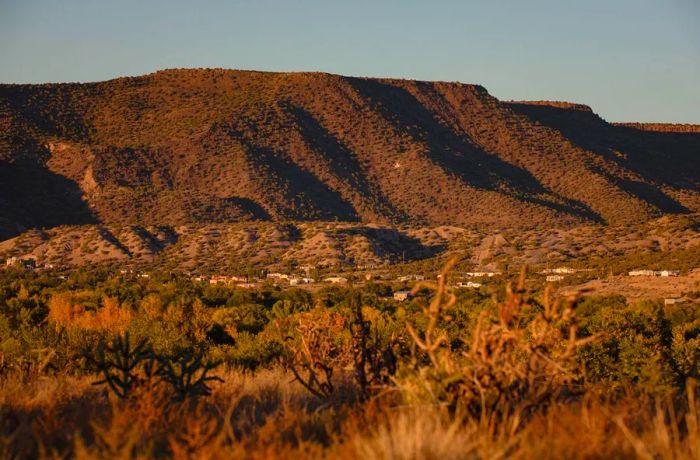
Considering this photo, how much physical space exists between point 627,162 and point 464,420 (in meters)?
122

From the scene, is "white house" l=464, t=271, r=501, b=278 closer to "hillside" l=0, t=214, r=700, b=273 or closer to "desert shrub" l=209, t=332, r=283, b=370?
"hillside" l=0, t=214, r=700, b=273

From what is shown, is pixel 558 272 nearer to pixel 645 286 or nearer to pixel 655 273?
pixel 655 273

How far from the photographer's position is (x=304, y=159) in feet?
359

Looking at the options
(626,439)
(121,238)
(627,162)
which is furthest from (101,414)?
(627,162)

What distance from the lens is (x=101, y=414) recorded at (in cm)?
877

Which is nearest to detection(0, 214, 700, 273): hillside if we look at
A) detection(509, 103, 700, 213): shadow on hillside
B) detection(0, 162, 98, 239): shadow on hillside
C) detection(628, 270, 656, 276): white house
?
detection(628, 270, 656, 276): white house

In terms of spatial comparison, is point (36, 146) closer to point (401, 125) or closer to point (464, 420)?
point (401, 125)

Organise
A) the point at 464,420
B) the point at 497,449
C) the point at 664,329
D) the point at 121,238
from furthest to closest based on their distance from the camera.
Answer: the point at 121,238 → the point at 664,329 → the point at 464,420 → the point at 497,449

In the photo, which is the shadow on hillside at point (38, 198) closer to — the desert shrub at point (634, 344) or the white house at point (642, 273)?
the white house at point (642, 273)

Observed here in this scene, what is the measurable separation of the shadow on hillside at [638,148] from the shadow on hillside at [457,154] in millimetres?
10983

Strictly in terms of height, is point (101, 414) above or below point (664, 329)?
above

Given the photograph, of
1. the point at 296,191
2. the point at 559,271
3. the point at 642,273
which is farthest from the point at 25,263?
the point at 642,273

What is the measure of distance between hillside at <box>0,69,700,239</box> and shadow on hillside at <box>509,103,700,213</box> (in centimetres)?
47

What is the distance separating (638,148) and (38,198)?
83.5 m
